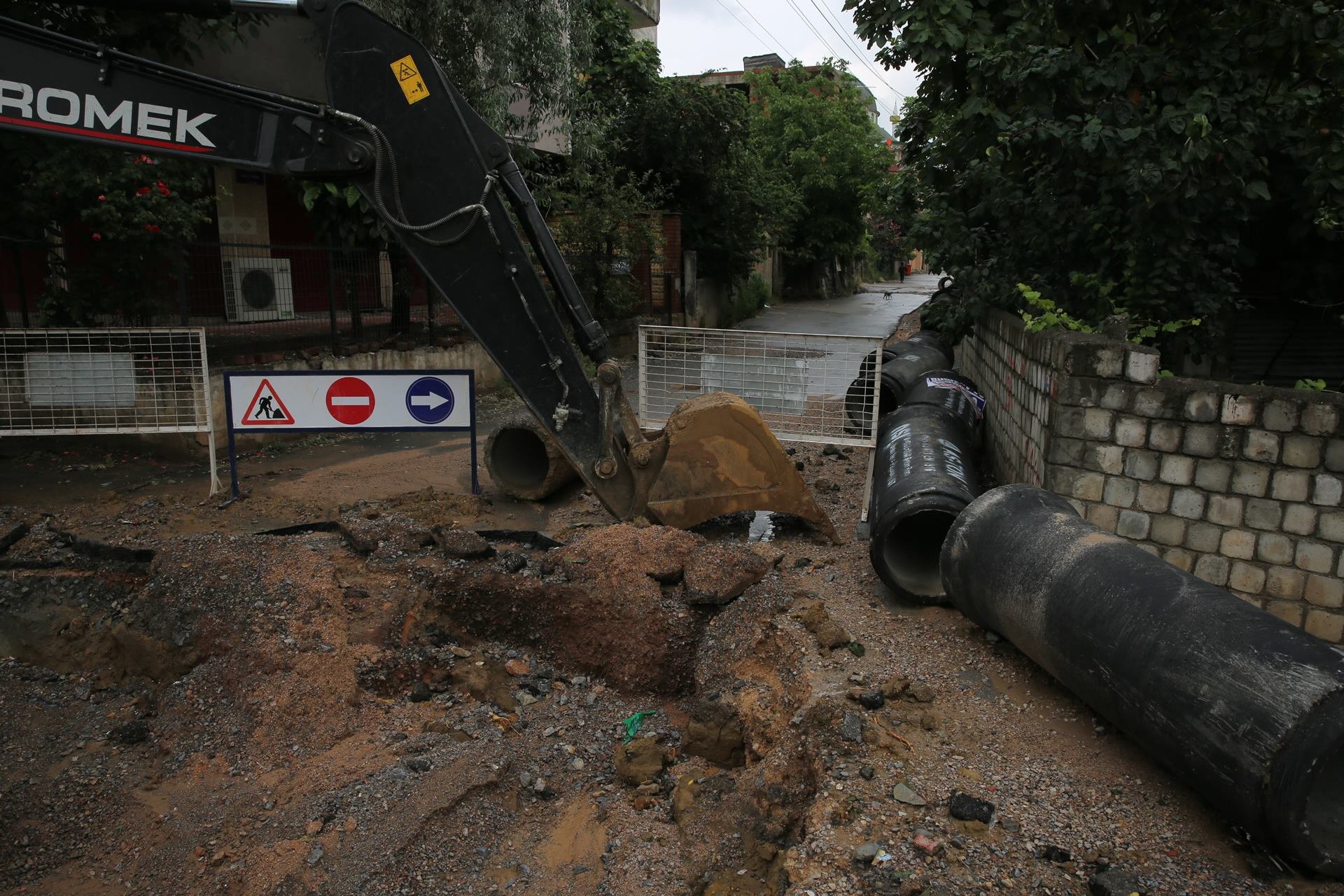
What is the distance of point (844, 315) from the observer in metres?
27.6

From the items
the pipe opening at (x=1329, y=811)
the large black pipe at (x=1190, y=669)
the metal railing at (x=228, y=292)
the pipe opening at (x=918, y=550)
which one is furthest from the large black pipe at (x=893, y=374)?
the metal railing at (x=228, y=292)

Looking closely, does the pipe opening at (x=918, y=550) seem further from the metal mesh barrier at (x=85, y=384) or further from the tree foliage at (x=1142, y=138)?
the metal mesh barrier at (x=85, y=384)

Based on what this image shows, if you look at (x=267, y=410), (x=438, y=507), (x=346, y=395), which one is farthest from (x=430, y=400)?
(x=267, y=410)

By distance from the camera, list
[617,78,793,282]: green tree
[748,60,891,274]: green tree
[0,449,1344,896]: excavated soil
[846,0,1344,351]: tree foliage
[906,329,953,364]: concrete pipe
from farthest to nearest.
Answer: [748,60,891,274]: green tree, [617,78,793,282]: green tree, [906,329,953,364]: concrete pipe, [846,0,1344,351]: tree foliage, [0,449,1344,896]: excavated soil

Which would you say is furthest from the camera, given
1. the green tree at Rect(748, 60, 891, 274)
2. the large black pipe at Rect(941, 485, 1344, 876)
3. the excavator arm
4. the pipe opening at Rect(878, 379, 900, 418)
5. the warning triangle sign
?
the green tree at Rect(748, 60, 891, 274)

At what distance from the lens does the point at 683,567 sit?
539cm

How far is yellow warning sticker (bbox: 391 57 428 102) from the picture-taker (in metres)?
5.64

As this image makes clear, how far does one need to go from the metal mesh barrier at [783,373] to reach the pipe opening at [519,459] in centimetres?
122

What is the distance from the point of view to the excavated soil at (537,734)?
125 inches

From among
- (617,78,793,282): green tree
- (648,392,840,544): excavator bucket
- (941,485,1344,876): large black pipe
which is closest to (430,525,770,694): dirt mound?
(648,392,840,544): excavator bucket

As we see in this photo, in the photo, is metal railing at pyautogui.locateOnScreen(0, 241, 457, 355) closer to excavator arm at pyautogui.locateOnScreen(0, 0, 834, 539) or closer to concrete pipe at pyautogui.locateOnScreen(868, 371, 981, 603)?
excavator arm at pyautogui.locateOnScreen(0, 0, 834, 539)

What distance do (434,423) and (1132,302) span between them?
515cm

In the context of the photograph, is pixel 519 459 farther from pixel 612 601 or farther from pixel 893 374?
pixel 893 374

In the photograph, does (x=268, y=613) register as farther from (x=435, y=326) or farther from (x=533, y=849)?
(x=435, y=326)
